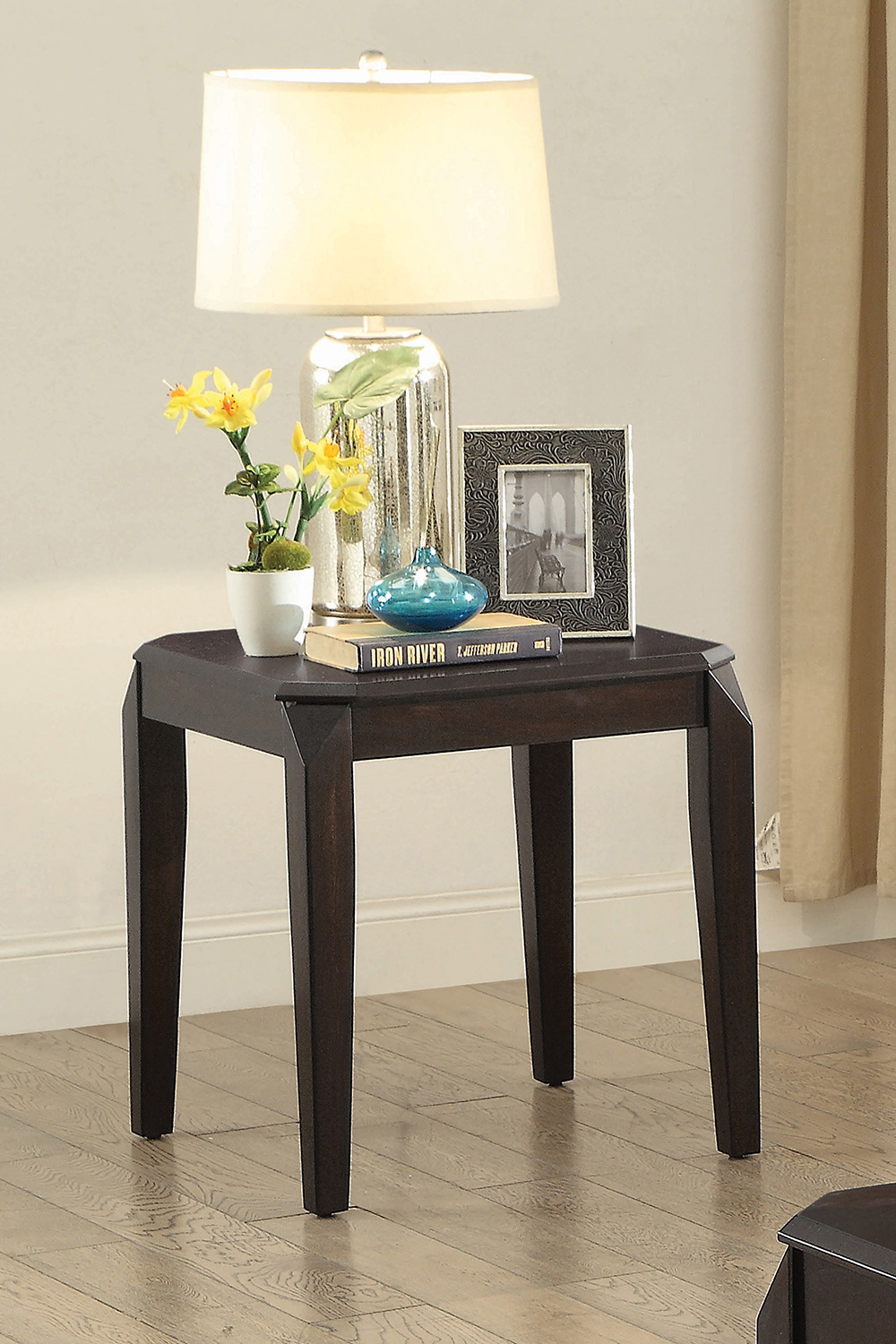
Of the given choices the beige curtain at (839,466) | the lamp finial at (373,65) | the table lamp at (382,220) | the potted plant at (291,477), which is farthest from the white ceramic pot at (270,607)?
the beige curtain at (839,466)

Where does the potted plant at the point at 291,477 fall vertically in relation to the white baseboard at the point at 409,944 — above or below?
above

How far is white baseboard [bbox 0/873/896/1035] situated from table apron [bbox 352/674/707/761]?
96cm

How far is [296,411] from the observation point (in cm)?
307

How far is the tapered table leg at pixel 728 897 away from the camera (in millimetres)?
2361

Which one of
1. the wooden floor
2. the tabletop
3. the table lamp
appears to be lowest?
the wooden floor

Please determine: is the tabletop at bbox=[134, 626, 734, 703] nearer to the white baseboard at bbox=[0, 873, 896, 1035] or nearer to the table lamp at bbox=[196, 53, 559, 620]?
the table lamp at bbox=[196, 53, 559, 620]

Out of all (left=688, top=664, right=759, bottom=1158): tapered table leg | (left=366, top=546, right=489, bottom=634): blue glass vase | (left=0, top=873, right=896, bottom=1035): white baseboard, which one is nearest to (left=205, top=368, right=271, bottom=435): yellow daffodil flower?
(left=366, top=546, right=489, bottom=634): blue glass vase

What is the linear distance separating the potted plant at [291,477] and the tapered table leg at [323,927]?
0.66ft

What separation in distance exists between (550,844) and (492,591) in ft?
1.45

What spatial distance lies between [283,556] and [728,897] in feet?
2.14

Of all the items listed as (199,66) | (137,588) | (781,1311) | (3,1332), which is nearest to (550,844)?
(137,588)

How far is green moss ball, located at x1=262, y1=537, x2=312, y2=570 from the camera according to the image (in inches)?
91.6

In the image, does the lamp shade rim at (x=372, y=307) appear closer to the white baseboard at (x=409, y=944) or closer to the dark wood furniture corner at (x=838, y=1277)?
the white baseboard at (x=409, y=944)

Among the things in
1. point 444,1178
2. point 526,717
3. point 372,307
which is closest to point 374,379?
point 372,307
